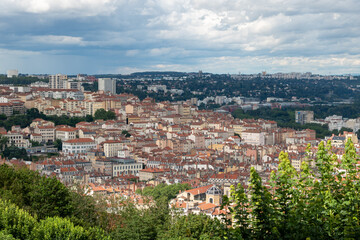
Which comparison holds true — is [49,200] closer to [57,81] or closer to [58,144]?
[58,144]

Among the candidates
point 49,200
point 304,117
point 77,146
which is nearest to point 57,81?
point 304,117

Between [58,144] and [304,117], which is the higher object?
[304,117]

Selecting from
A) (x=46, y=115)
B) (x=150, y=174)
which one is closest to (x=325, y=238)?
(x=150, y=174)

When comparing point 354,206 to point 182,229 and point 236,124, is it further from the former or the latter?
point 236,124

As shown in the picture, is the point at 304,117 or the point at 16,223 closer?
the point at 16,223

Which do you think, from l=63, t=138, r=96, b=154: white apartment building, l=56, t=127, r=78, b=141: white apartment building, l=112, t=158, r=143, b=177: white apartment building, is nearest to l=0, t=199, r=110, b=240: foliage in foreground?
l=112, t=158, r=143, b=177: white apartment building

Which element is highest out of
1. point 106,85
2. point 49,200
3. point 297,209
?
point 106,85

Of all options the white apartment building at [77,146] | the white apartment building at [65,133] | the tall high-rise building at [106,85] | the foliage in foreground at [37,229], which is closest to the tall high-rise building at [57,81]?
the tall high-rise building at [106,85]

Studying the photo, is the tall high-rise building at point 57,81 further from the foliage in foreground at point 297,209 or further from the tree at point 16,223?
the foliage in foreground at point 297,209

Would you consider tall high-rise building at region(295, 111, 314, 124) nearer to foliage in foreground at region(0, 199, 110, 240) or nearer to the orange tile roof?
the orange tile roof
